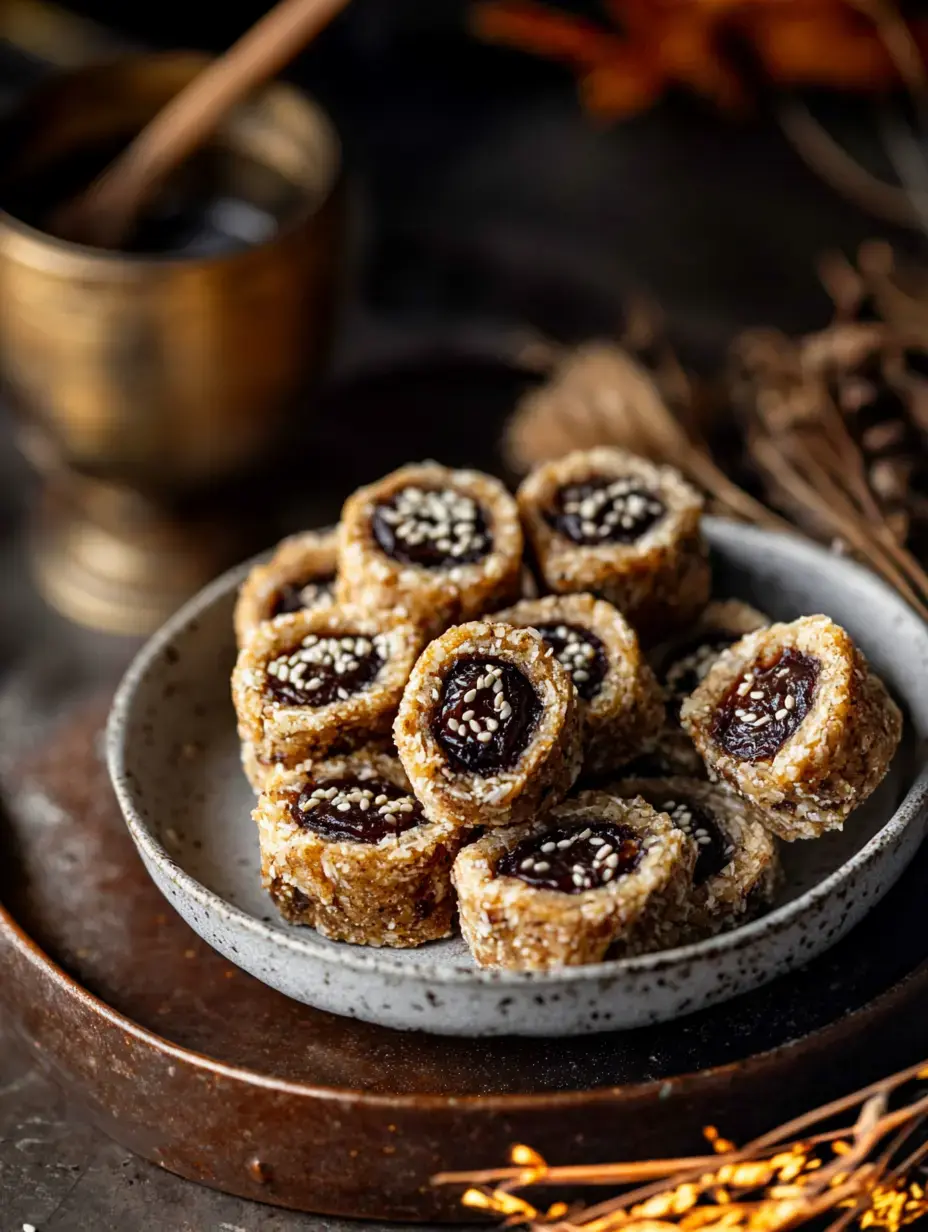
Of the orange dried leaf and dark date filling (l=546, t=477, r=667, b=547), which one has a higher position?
dark date filling (l=546, t=477, r=667, b=547)

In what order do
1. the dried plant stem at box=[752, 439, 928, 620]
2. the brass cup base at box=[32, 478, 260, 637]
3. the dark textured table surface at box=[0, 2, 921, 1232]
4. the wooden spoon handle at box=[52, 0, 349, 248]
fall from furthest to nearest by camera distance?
the dark textured table surface at box=[0, 2, 921, 1232] → the brass cup base at box=[32, 478, 260, 637] → the wooden spoon handle at box=[52, 0, 349, 248] → the dried plant stem at box=[752, 439, 928, 620]

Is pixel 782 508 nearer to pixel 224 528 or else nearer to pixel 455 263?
pixel 224 528

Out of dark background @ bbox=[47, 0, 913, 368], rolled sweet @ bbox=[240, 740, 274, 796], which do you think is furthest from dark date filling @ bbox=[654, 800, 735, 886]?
dark background @ bbox=[47, 0, 913, 368]

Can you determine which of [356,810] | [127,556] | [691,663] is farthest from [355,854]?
[127,556]

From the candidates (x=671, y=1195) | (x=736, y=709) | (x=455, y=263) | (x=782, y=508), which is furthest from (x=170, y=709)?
(x=455, y=263)

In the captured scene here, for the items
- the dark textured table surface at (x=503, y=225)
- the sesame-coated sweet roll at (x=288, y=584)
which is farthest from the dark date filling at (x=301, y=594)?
the dark textured table surface at (x=503, y=225)

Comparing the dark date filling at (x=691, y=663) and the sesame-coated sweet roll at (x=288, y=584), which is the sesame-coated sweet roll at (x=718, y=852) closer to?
the dark date filling at (x=691, y=663)

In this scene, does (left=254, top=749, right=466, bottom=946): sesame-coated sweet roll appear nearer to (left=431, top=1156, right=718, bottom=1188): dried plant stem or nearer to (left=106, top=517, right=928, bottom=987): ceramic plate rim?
(left=106, top=517, right=928, bottom=987): ceramic plate rim
